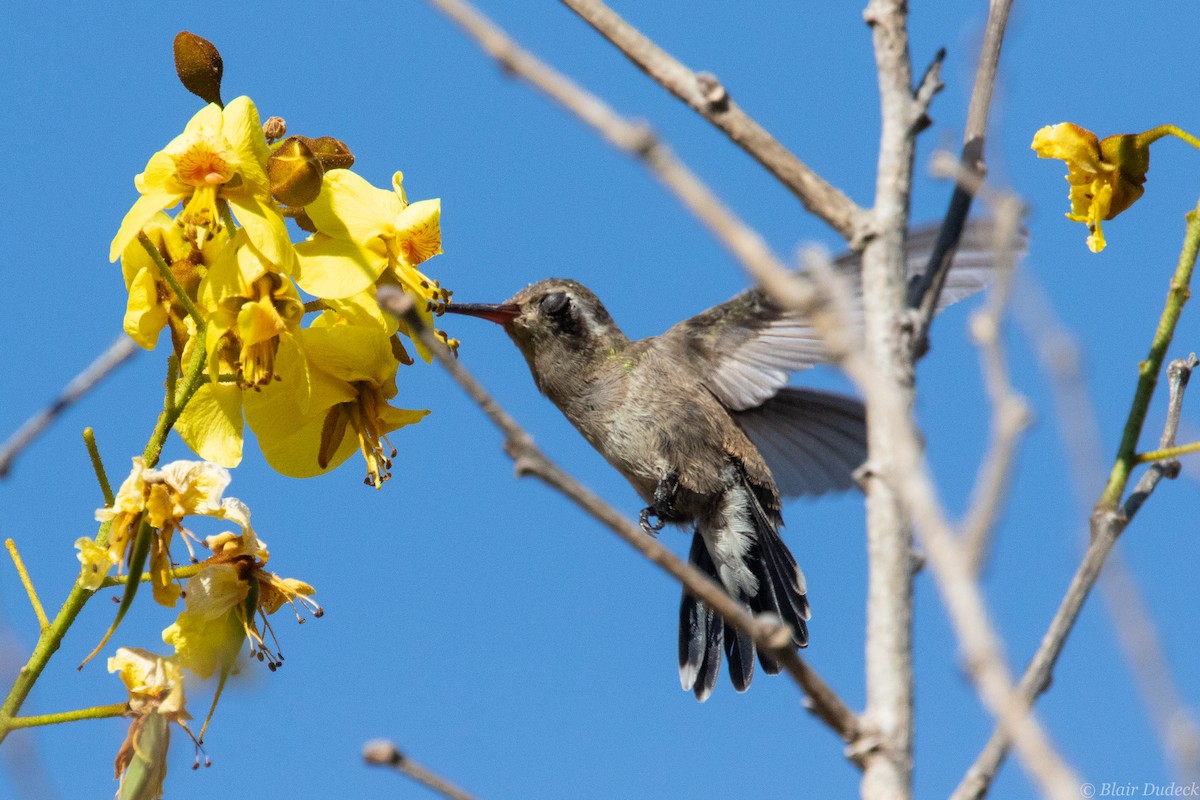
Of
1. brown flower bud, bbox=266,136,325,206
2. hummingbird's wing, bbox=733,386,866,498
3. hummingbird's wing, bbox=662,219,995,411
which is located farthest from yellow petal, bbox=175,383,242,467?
hummingbird's wing, bbox=733,386,866,498

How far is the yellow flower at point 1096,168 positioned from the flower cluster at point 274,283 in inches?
66.9

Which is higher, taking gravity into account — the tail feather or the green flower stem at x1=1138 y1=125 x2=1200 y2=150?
the green flower stem at x1=1138 y1=125 x2=1200 y2=150

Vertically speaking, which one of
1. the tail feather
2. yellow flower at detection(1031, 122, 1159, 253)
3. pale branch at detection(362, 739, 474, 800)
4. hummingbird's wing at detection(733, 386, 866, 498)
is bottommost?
pale branch at detection(362, 739, 474, 800)

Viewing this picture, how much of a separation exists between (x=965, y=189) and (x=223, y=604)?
205 cm

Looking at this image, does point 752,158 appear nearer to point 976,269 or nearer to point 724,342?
point 976,269

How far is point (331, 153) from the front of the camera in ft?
10.8

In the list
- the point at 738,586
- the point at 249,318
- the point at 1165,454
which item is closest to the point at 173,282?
the point at 249,318

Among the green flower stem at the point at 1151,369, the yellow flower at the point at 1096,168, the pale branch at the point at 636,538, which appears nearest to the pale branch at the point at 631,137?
the pale branch at the point at 636,538

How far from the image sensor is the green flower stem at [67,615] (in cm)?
246

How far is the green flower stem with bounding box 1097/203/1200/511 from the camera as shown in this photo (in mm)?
2158

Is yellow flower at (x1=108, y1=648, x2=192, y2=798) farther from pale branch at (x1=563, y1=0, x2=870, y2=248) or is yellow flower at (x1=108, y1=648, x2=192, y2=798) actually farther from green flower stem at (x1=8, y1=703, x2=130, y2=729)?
pale branch at (x1=563, y1=0, x2=870, y2=248)

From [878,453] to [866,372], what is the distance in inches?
17.0

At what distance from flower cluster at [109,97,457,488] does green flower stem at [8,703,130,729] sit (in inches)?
28.0

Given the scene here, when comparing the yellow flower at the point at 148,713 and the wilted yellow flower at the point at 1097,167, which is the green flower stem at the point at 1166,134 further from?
the yellow flower at the point at 148,713
